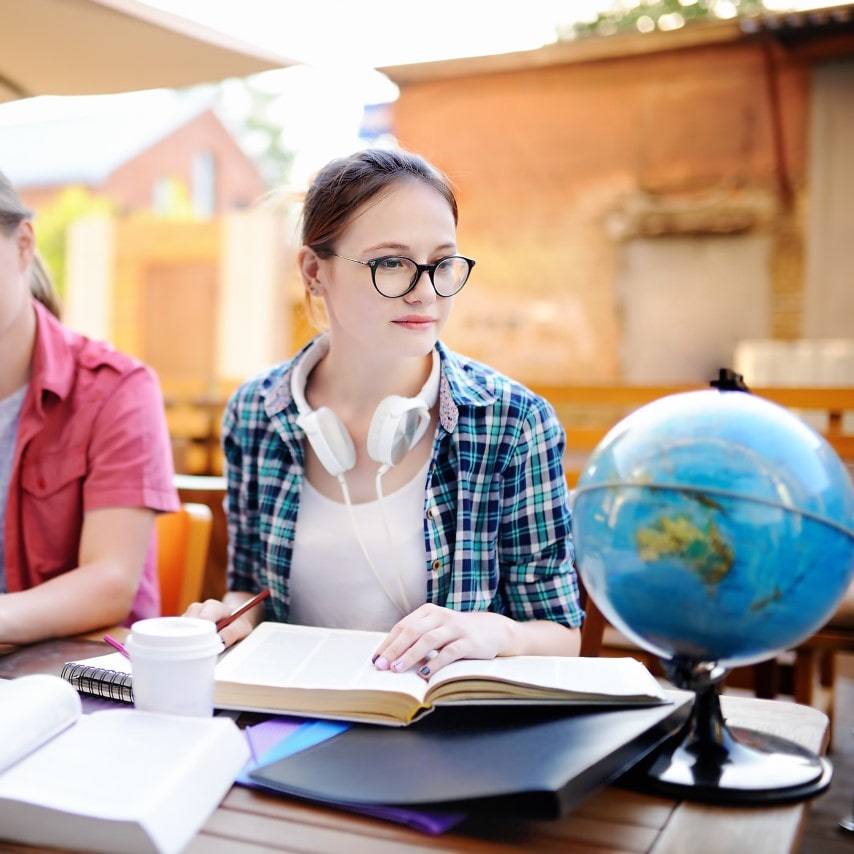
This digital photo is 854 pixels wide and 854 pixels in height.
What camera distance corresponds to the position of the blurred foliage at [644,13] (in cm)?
1015

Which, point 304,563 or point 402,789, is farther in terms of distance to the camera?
point 304,563

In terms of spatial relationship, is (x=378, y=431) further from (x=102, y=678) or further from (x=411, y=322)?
(x=102, y=678)

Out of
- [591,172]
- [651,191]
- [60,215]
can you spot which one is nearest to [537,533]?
[651,191]

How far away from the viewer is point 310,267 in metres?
1.95

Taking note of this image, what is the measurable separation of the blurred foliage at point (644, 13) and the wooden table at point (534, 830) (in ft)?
32.9

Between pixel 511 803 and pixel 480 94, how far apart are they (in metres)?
10.5

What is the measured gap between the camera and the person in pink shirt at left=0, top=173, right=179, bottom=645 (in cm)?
180

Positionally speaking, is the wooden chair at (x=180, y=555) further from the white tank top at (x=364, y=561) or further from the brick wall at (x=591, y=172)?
the brick wall at (x=591, y=172)

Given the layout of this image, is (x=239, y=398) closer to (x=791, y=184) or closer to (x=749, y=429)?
(x=749, y=429)

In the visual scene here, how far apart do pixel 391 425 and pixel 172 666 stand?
0.70m

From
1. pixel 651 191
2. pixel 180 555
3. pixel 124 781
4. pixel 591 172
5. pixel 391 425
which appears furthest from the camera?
pixel 591 172

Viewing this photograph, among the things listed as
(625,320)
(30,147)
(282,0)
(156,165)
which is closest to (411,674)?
(282,0)

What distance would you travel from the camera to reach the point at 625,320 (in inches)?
395

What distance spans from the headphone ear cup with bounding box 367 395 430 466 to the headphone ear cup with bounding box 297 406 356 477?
0.16ft
